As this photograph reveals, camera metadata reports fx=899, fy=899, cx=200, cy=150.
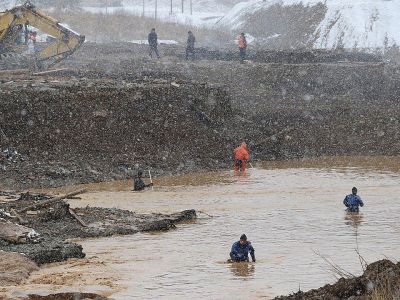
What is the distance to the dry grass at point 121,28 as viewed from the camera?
7169cm

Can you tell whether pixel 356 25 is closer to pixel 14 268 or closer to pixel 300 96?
pixel 300 96

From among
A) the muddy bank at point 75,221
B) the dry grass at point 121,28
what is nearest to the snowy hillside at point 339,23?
the dry grass at point 121,28

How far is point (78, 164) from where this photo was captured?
96.3 ft

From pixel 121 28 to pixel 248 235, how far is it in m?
54.4

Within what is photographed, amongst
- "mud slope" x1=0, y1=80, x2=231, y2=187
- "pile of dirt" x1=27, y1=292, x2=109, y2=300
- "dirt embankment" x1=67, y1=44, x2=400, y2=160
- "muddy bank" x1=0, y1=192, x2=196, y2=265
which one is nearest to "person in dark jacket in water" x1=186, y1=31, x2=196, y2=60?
"dirt embankment" x1=67, y1=44, x2=400, y2=160

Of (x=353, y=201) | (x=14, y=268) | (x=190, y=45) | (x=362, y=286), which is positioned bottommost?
(x=14, y=268)

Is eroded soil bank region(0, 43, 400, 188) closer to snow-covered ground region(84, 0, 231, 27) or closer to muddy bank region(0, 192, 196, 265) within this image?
muddy bank region(0, 192, 196, 265)

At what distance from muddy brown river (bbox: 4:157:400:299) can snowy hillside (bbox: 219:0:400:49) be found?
83.3 feet

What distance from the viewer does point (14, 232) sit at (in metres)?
18.9

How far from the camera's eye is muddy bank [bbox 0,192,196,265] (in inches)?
764

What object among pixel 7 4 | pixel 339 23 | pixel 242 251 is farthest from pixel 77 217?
pixel 7 4

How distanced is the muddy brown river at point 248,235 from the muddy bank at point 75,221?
0.40m

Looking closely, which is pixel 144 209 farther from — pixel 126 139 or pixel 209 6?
pixel 209 6

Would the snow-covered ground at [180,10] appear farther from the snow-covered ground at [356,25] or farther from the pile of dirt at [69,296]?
the pile of dirt at [69,296]
